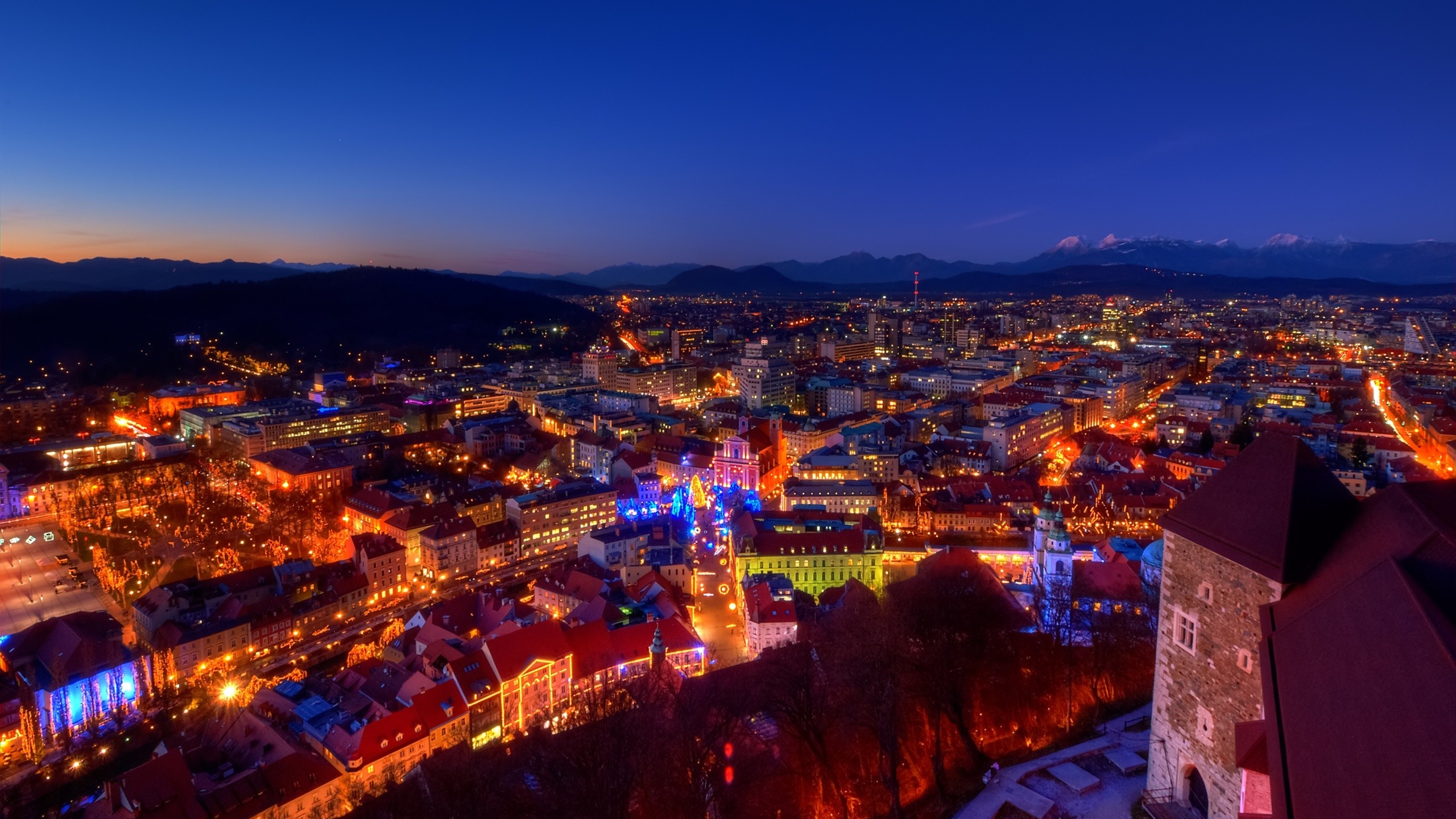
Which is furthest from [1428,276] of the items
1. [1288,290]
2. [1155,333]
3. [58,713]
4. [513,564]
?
[58,713]

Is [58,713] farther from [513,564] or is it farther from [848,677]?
[848,677]

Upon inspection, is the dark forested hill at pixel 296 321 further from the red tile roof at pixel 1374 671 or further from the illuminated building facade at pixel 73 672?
the red tile roof at pixel 1374 671

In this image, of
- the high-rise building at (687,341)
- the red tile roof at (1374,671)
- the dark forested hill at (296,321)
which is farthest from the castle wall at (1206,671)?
the dark forested hill at (296,321)

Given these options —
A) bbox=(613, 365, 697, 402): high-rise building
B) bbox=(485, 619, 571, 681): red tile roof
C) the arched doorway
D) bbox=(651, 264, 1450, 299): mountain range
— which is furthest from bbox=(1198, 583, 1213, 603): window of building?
bbox=(651, 264, 1450, 299): mountain range

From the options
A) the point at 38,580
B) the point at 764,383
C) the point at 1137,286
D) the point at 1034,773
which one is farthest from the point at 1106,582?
the point at 1137,286

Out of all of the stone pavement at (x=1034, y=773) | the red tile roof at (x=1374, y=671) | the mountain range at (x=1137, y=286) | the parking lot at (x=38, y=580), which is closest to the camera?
the red tile roof at (x=1374, y=671)

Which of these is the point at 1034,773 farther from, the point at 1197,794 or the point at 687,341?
the point at 687,341
